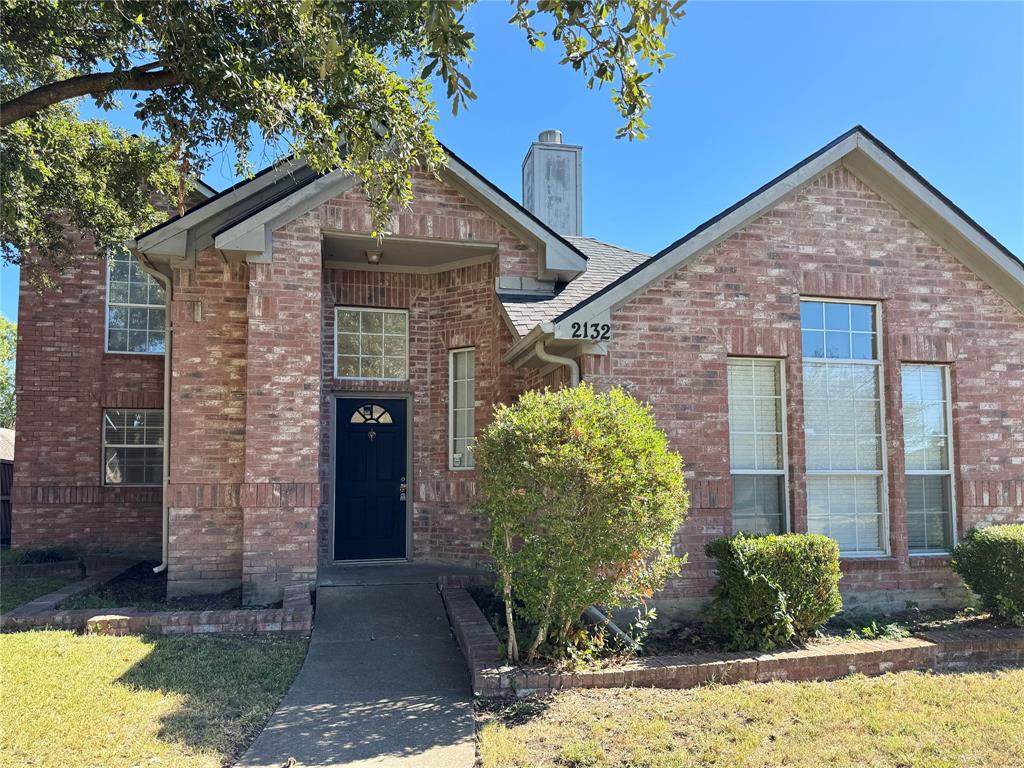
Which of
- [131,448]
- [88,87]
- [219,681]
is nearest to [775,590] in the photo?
[219,681]

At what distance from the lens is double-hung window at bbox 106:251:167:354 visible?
1299 centimetres

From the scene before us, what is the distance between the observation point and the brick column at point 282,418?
28.0 ft

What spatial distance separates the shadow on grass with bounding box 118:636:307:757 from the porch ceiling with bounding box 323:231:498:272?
15.9 ft

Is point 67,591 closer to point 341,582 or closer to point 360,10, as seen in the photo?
point 341,582

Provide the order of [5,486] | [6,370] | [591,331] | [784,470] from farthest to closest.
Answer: [6,370], [5,486], [784,470], [591,331]

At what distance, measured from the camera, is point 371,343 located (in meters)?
10.6

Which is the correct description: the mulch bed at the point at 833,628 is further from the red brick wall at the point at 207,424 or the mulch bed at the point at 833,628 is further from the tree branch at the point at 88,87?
the tree branch at the point at 88,87

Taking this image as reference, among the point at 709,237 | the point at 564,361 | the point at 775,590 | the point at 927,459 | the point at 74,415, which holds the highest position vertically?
the point at 709,237

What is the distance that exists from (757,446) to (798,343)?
1280mm

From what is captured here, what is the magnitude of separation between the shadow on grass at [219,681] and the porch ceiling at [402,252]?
4.85 metres

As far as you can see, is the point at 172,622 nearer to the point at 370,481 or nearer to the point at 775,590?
the point at 370,481

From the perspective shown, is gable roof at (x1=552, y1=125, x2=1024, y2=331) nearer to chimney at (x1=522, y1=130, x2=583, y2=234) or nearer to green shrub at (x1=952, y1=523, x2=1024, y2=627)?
green shrub at (x1=952, y1=523, x2=1024, y2=627)

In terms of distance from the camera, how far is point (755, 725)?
5.30 m

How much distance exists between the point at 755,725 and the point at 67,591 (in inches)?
322
